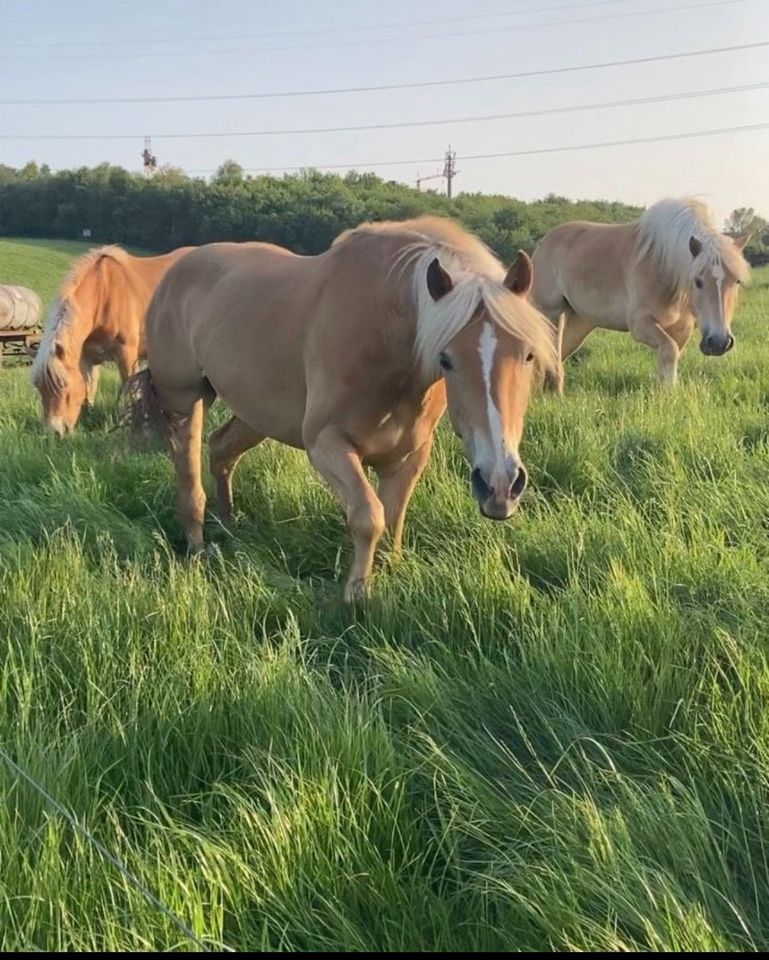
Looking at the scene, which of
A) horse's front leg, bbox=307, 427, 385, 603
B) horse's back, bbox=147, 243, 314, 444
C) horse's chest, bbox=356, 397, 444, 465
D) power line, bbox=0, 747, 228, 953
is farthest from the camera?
horse's back, bbox=147, 243, 314, 444

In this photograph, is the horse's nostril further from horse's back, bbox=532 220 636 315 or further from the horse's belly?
horse's back, bbox=532 220 636 315

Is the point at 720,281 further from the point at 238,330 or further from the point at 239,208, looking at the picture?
the point at 239,208

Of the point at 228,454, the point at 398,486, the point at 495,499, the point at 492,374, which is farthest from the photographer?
the point at 228,454

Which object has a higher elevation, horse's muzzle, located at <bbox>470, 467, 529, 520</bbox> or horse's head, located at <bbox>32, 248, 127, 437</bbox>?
horse's head, located at <bbox>32, 248, 127, 437</bbox>

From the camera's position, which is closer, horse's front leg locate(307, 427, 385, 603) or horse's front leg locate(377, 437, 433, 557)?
horse's front leg locate(307, 427, 385, 603)

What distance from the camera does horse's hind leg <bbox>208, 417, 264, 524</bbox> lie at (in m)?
4.84

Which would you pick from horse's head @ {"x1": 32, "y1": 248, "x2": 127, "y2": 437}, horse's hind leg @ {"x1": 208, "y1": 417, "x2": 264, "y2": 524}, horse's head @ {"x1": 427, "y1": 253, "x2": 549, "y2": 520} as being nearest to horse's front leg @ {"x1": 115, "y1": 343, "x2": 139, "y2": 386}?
horse's head @ {"x1": 32, "y1": 248, "x2": 127, "y2": 437}

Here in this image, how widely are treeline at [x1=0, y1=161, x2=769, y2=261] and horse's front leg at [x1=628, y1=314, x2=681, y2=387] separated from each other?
30544mm

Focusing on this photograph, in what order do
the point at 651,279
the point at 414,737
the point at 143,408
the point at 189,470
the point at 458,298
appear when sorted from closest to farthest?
the point at 414,737 < the point at 458,298 < the point at 189,470 < the point at 143,408 < the point at 651,279

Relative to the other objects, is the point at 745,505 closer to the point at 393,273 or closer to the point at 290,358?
the point at 393,273

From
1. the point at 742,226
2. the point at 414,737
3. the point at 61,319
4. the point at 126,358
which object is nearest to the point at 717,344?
the point at 414,737

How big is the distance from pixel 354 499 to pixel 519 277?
43.0 inches

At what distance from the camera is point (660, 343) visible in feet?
24.8

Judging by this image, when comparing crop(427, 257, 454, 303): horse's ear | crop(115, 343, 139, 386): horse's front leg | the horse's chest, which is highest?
crop(427, 257, 454, 303): horse's ear
